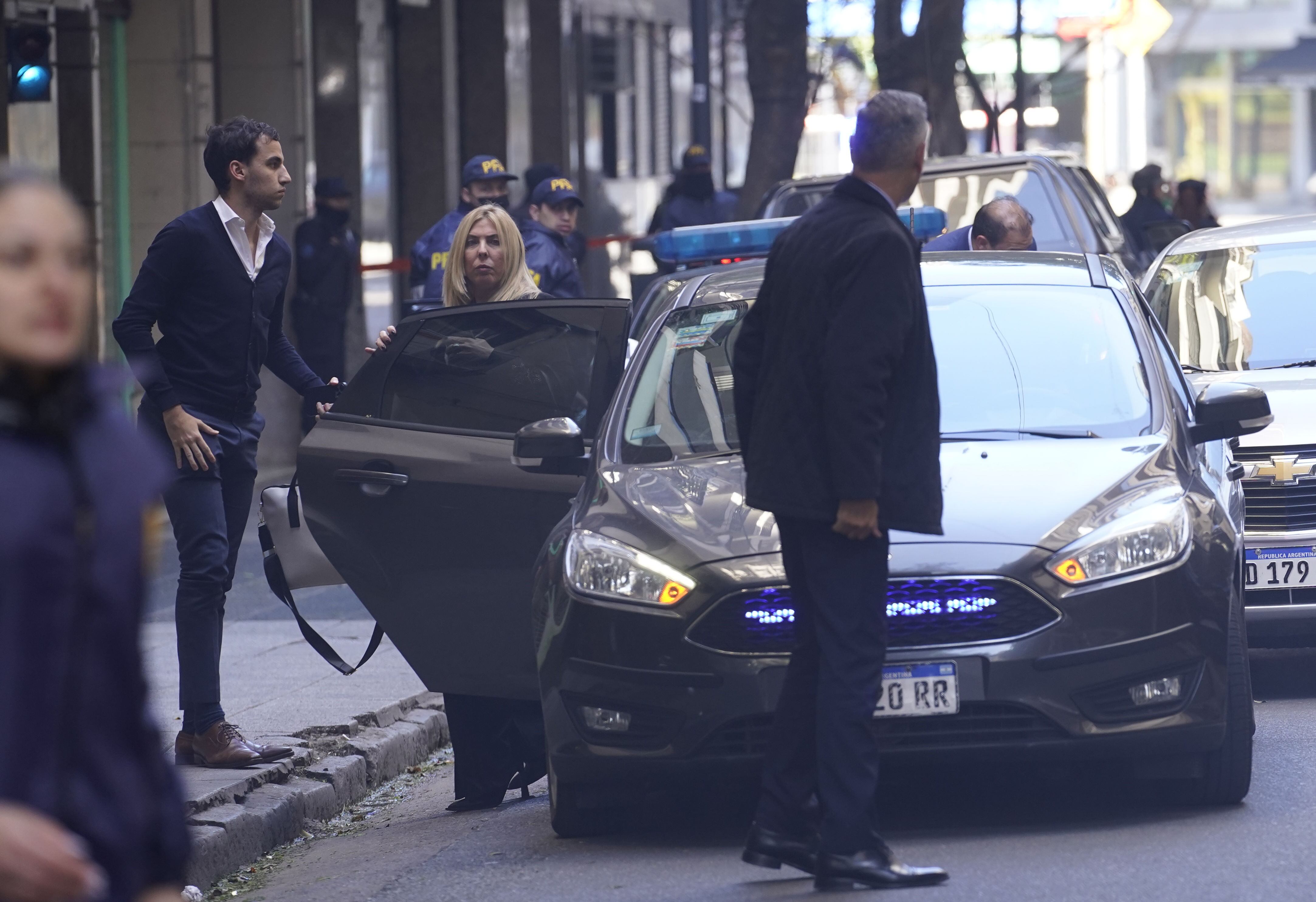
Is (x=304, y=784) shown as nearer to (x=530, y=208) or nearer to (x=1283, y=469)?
(x=1283, y=469)

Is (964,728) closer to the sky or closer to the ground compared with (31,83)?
closer to the ground

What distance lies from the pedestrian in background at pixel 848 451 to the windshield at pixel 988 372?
4.12ft

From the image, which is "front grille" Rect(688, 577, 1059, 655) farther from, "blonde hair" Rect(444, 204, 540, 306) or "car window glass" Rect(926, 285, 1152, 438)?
"blonde hair" Rect(444, 204, 540, 306)

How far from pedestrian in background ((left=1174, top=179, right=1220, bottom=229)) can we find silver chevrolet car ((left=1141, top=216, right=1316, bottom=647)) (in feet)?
25.2

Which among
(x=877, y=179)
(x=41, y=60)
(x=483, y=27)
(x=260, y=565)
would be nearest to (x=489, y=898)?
(x=877, y=179)

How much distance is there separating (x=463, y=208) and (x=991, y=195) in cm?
331

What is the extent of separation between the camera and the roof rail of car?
7074 millimetres

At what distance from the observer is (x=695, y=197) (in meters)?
18.2

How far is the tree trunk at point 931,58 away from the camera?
20781 millimetres

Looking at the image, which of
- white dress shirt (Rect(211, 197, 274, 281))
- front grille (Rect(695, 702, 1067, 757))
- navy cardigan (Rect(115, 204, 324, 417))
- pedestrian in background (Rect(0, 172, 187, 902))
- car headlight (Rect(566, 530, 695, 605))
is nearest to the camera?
pedestrian in background (Rect(0, 172, 187, 902))

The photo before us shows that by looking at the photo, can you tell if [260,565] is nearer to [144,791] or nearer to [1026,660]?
[1026,660]

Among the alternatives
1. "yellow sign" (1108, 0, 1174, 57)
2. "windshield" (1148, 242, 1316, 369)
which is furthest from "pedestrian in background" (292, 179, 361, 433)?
"yellow sign" (1108, 0, 1174, 57)

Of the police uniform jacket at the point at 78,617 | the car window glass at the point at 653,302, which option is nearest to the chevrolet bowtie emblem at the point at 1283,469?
the car window glass at the point at 653,302

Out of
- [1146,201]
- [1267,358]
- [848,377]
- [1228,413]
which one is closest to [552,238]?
[1267,358]
